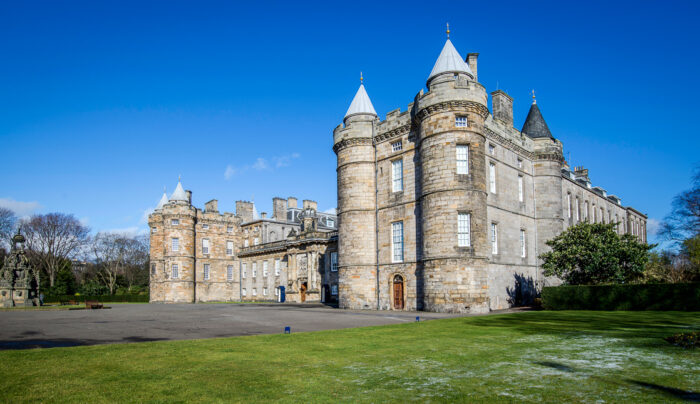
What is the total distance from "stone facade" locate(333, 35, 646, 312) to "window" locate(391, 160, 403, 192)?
112 mm

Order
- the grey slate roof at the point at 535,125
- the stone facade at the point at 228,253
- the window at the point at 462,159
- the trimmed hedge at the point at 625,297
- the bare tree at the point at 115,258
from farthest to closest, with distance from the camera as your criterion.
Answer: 1. the bare tree at the point at 115,258
2. the stone facade at the point at 228,253
3. the grey slate roof at the point at 535,125
4. the window at the point at 462,159
5. the trimmed hedge at the point at 625,297

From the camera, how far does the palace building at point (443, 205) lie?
25.7m

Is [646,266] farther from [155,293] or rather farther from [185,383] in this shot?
[155,293]

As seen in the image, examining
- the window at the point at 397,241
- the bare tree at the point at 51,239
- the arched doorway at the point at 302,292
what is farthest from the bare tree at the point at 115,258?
the window at the point at 397,241

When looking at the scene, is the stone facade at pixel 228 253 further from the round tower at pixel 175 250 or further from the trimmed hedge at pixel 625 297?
the trimmed hedge at pixel 625 297

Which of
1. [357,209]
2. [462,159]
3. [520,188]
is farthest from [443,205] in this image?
[520,188]

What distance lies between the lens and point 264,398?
647 cm

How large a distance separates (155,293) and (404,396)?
53.4 m

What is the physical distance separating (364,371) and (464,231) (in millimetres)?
18459

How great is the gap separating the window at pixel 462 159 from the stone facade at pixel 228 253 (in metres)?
21.3

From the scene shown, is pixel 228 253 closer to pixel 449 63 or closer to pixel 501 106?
pixel 501 106

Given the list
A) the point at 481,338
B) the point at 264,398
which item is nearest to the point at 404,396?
the point at 264,398

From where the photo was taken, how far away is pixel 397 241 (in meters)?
30.5

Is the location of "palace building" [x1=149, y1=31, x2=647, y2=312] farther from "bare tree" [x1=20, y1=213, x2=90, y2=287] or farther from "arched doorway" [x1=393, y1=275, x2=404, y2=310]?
"bare tree" [x1=20, y1=213, x2=90, y2=287]
